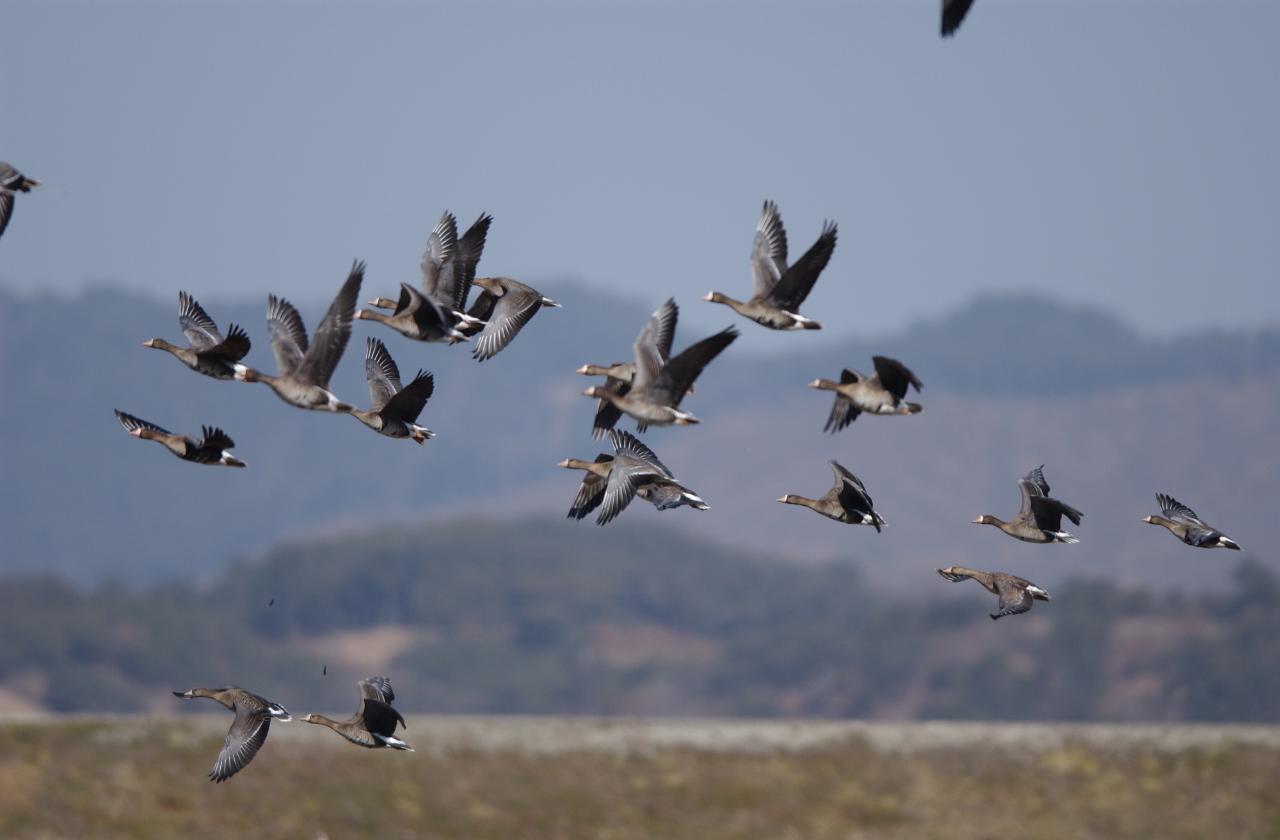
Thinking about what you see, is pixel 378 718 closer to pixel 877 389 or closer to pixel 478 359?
pixel 478 359

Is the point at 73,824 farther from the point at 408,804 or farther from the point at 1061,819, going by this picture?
the point at 1061,819

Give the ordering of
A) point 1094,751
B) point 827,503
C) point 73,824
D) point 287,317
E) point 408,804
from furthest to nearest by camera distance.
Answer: point 1094,751 < point 408,804 < point 73,824 < point 827,503 < point 287,317

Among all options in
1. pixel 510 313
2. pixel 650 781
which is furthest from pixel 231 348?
pixel 650 781

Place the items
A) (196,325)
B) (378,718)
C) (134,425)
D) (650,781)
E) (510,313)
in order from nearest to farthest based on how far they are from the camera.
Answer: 1. (378,718)
2. (134,425)
3. (196,325)
4. (510,313)
5. (650,781)

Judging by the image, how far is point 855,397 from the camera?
20875 mm

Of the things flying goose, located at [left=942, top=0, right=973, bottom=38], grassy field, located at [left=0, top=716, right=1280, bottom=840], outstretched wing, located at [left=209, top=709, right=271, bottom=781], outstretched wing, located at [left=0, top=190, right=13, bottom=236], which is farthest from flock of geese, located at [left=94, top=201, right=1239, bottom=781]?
grassy field, located at [left=0, top=716, right=1280, bottom=840]

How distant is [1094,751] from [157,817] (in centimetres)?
2593

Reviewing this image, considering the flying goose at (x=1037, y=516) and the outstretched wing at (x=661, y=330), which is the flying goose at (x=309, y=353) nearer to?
the outstretched wing at (x=661, y=330)

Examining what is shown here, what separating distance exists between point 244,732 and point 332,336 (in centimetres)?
373

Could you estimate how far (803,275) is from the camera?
21.1 m

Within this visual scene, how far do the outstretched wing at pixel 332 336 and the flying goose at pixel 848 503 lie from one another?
480 cm

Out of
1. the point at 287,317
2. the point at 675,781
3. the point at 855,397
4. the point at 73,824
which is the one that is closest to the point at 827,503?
the point at 855,397

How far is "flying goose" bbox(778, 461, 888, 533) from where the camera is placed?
66.0ft

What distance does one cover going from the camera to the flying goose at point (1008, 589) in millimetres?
19172
